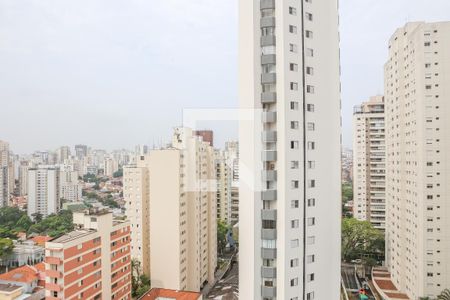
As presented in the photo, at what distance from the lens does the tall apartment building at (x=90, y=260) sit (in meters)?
3.84

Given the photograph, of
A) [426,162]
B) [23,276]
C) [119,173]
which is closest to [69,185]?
[119,173]

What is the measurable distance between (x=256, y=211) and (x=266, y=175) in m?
0.32

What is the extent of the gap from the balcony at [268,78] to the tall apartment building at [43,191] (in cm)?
911

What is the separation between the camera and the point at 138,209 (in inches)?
257

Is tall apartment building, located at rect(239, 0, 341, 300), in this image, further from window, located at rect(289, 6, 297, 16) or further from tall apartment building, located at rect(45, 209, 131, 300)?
tall apartment building, located at rect(45, 209, 131, 300)

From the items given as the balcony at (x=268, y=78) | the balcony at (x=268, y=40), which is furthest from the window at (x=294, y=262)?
the balcony at (x=268, y=40)

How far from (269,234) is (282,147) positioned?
2.41 ft

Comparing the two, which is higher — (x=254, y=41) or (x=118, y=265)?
(x=254, y=41)

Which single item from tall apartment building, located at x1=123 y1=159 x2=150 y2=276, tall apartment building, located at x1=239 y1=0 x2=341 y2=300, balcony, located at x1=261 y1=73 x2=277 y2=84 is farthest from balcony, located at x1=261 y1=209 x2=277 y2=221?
tall apartment building, located at x1=123 y1=159 x2=150 y2=276

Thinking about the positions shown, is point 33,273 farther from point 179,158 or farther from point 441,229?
point 441,229

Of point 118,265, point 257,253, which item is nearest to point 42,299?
point 118,265

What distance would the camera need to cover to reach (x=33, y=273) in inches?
219

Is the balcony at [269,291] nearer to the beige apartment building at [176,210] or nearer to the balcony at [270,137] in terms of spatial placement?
the balcony at [270,137]

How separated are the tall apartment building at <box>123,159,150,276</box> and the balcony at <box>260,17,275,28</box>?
175 inches
